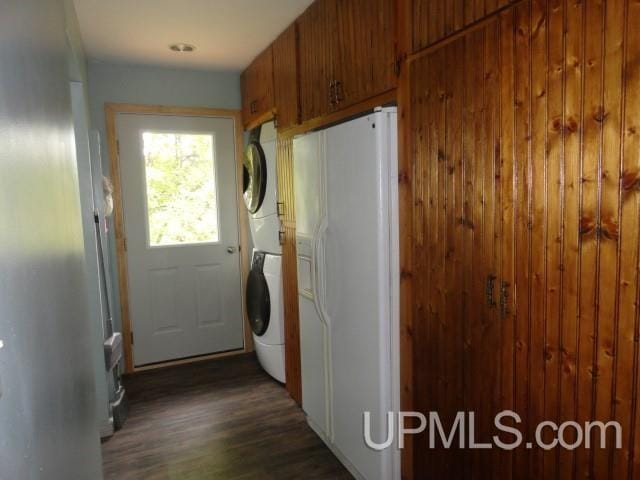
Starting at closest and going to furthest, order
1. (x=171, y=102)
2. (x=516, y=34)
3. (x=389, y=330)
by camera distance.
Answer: (x=516, y=34) → (x=389, y=330) → (x=171, y=102)

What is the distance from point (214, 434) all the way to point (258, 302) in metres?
1.05

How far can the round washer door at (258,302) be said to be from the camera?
3.37m

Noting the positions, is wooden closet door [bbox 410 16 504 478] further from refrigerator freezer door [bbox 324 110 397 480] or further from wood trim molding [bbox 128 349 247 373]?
wood trim molding [bbox 128 349 247 373]

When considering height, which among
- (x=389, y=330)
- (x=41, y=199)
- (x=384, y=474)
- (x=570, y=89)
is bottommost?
(x=384, y=474)

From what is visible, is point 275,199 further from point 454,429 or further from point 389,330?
point 454,429

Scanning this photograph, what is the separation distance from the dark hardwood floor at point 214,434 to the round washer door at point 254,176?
1412mm

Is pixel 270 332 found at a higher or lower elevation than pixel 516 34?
lower

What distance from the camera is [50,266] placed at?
96 cm

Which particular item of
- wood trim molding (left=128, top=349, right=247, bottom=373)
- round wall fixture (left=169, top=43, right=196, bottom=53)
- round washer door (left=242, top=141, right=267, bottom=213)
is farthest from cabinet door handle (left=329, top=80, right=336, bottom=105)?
wood trim molding (left=128, top=349, right=247, bottom=373)

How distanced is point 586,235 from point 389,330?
3.04 feet

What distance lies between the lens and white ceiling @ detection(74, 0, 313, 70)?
8.03 ft

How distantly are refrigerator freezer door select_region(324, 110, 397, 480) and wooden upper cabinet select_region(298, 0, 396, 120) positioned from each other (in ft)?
0.76

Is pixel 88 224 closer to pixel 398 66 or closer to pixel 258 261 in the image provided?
pixel 258 261

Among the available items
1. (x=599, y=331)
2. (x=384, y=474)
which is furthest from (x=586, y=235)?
(x=384, y=474)
